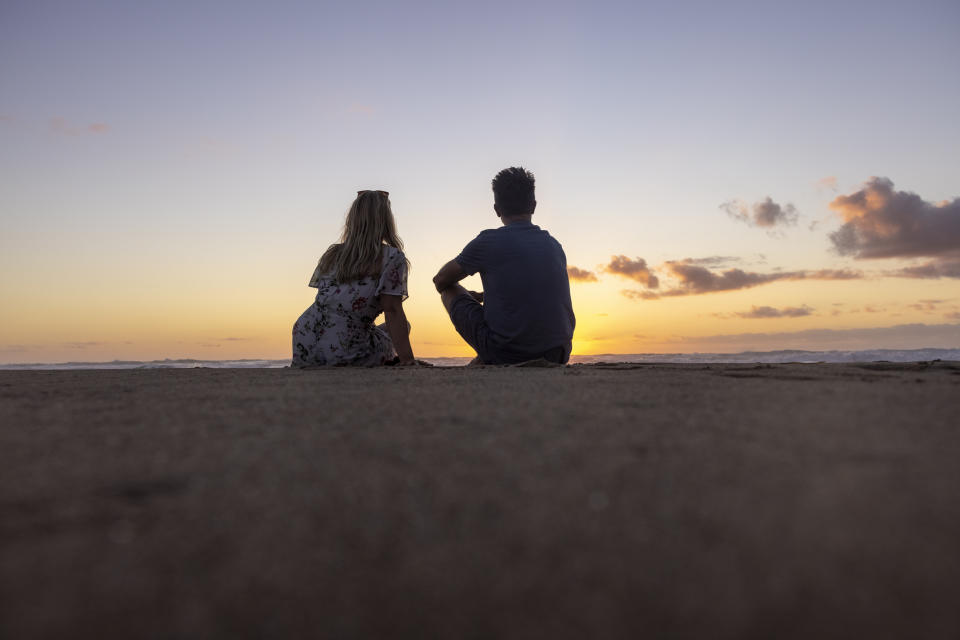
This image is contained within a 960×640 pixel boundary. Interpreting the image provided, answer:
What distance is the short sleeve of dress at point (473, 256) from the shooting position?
4117 millimetres

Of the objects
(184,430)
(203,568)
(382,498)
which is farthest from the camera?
(184,430)

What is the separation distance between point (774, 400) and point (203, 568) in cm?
144

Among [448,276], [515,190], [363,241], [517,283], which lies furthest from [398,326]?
[515,190]

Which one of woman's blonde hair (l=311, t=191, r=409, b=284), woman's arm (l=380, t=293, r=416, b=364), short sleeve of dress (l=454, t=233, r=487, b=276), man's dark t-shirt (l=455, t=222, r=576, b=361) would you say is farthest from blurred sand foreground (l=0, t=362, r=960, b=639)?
woman's blonde hair (l=311, t=191, r=409, b=284)

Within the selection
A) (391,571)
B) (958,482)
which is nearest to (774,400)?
(958,482)

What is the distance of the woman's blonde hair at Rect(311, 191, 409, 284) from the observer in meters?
4.43

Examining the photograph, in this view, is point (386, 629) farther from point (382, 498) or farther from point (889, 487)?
point (889, 487)

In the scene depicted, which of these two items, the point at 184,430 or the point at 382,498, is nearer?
the point at 382,498

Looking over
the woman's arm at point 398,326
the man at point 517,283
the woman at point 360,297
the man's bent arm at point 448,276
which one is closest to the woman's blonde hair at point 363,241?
the woman at point 360,297

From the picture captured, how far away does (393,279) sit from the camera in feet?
14.4

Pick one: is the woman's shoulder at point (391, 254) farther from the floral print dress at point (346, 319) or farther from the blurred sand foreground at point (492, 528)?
the blurred sand foreground at point (492, 528)

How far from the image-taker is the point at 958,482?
0.95 metres

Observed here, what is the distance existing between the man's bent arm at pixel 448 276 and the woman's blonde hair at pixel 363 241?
38 centimetres

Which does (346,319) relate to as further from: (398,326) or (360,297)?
(398,326)
